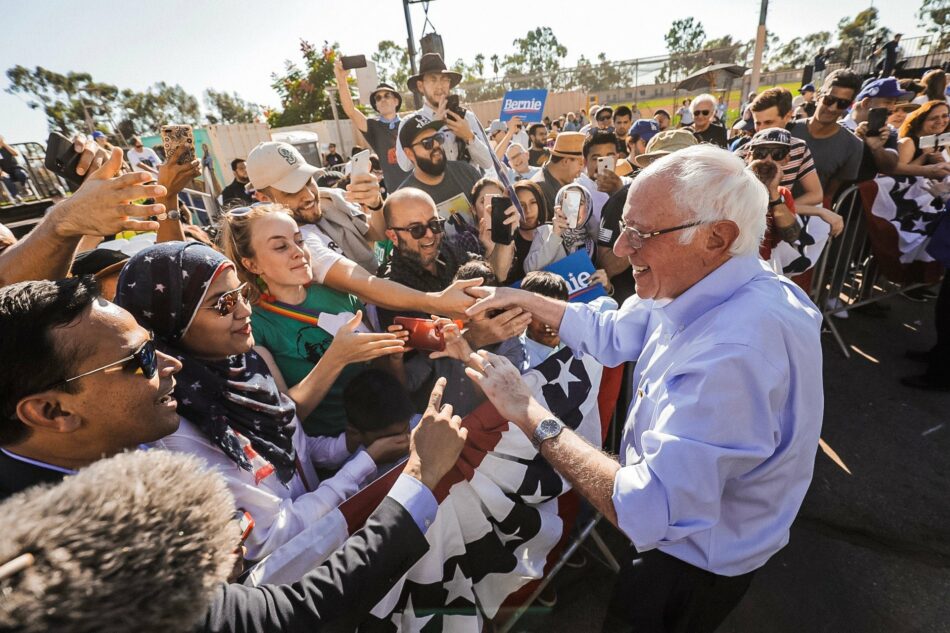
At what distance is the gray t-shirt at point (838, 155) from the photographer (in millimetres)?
4688

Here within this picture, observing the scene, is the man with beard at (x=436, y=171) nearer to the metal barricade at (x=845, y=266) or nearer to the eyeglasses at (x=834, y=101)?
the metal barricade at (x=845, y=266)

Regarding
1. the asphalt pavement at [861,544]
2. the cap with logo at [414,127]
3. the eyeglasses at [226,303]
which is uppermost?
the cap with logo at [414,127]

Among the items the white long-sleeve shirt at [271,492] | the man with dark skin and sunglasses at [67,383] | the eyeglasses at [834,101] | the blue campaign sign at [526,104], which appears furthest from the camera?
the blue campaign sign at [526,104]

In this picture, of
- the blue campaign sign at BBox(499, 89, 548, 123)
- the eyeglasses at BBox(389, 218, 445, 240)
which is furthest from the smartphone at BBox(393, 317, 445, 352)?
the blue campaign sign at BBox(499, 89, 548, 123)

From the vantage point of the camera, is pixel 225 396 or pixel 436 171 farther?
pixel 436 171

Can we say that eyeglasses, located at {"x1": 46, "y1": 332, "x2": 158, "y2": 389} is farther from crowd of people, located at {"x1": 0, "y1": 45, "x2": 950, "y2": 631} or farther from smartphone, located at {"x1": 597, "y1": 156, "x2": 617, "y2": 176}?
smartphone, located at {"x1": 597, "y1": 156, "x2": 617, "y2": 176}

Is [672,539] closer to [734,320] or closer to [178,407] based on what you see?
[734,320]

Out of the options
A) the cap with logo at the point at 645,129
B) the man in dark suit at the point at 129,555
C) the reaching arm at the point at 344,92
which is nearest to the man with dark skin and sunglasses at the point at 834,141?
the cap with logo at the point at 645,129

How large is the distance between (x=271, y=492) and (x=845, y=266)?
574 centimetres

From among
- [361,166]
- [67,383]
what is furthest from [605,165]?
[67,383]

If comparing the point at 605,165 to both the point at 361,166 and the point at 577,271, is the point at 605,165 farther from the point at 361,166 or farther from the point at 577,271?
the point at 361,166

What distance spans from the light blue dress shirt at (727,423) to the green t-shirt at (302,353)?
4.69ft

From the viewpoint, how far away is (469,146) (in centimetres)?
402

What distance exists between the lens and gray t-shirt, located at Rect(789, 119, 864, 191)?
15.4ft
